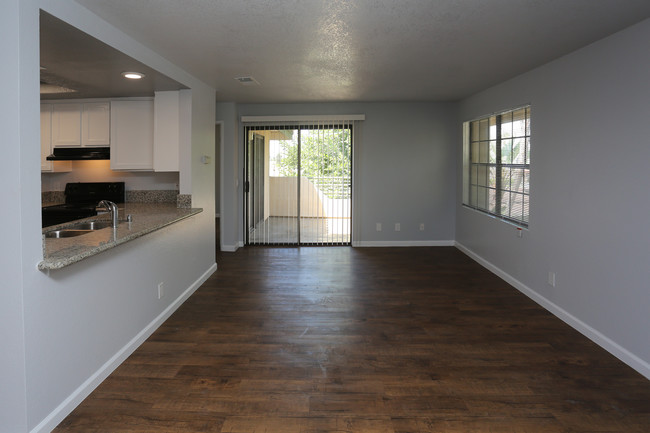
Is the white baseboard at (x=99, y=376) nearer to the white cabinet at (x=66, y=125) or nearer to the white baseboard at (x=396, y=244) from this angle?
the white cabinet at (x=66, y=125)

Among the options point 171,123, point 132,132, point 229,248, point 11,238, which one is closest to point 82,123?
point 132,132

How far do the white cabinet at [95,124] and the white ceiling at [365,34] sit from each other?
1186 millimetres

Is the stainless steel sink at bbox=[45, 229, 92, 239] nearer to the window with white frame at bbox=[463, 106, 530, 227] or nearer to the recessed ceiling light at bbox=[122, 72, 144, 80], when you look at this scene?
the recessed ceiling light at bbox=[122, 72, 144, 80]

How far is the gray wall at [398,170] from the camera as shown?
7.14 metres

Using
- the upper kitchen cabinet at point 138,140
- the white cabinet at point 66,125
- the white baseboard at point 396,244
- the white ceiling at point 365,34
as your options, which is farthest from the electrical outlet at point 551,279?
the white cabinet at point 66,125

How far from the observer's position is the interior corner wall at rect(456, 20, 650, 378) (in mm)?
3012

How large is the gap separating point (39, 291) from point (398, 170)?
577 cm

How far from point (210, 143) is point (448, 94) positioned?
326 centimetres

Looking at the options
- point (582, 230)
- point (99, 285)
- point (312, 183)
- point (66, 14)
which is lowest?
point (99, 285)

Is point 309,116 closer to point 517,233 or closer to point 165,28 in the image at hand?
point 517,233

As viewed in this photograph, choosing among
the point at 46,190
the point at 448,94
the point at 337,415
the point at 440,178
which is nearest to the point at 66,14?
the point at 337,415

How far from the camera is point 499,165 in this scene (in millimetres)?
5539

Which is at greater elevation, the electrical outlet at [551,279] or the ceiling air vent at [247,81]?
the ceiling air vent at [247,81]

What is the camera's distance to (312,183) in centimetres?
725
